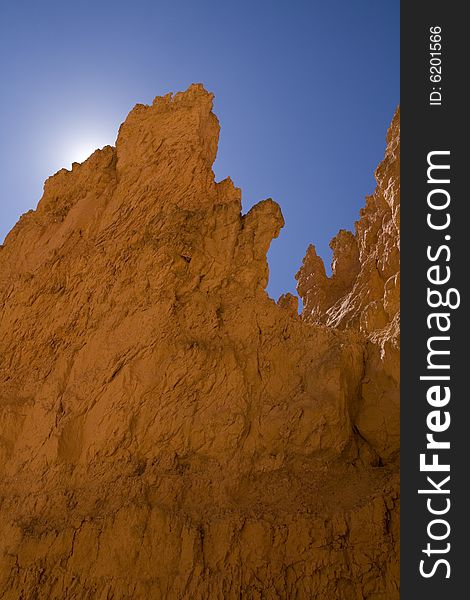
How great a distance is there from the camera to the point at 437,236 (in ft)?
22.3

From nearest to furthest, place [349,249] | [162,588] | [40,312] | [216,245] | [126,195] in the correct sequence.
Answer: [162,588] < [216,245] < [40,312] < [126,195] < [349,249]

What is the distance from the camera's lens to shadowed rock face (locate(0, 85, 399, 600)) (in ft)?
25.5

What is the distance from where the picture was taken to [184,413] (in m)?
9.16

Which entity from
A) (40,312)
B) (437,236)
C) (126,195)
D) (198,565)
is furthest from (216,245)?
(198,565)

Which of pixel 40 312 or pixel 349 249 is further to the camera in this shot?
pixel 349 249

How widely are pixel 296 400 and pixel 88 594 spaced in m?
4.33

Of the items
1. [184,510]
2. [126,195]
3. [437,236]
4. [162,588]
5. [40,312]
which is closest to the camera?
[437,236]

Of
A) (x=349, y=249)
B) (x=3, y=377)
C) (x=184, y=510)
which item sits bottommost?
(x=184, y=510)

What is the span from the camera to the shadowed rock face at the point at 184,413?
25.5 feet

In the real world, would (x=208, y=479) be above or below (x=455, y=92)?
below

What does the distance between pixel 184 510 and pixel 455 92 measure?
7.08 meters

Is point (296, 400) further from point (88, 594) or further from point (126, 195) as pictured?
point (126, 195)

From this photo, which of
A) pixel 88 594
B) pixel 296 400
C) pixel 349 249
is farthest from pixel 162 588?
pixel 349 249

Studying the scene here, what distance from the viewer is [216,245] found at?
10.7 meters
